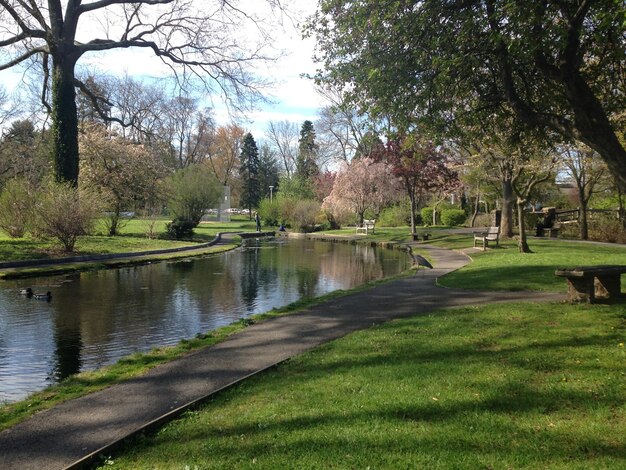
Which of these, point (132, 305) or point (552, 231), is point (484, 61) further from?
point (552, 231)

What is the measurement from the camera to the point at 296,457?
387 centimetres

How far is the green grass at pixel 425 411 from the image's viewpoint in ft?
12.5

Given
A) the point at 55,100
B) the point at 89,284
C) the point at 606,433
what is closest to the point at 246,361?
the point at 606,433

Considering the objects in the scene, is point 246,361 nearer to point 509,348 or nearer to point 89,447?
point 89,447

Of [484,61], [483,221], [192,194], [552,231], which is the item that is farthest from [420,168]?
[484,61]

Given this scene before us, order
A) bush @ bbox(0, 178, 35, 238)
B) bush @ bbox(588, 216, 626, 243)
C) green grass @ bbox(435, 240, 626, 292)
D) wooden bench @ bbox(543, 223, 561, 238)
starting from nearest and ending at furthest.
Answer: green grass @ bbox(435, 240, 626, 292) → bush @ bbox(0, 178, 35, 238) → bush @ bbox(588, 216, 626, 243) → wooden bench @ bbox(543, 223, 561, 238)

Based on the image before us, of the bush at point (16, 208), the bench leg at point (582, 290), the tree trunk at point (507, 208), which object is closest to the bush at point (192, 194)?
the bush at point (16, 208)

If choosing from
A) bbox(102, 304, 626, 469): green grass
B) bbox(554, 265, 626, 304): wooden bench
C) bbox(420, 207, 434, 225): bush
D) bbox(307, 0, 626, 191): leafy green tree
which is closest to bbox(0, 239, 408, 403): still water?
bbox(102, 304, 626, 469): green grass

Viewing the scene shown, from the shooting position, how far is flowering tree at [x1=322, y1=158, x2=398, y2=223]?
146ft

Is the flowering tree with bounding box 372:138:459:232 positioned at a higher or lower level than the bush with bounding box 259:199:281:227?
higher

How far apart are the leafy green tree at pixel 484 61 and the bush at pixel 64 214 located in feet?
46.7

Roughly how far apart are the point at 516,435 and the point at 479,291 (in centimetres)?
782

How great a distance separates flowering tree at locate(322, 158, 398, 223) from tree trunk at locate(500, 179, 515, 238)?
707 inches

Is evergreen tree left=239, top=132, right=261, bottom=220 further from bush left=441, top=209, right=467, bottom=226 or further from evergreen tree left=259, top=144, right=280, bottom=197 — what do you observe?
bush left=441, top=209, right=467, bottom=226
